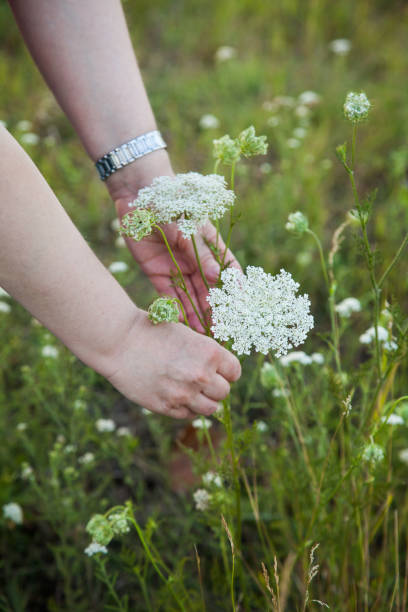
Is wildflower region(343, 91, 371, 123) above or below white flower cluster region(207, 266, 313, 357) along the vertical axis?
above

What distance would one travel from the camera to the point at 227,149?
34.5 inches

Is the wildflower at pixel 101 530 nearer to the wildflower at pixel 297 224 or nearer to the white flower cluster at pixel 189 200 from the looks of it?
the white flower cluster at pixel 189 200

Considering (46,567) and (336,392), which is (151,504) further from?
(336,392)

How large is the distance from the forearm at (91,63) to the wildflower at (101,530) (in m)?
0.79

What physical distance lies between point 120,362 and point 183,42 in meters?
3.82

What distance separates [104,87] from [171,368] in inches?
26.4

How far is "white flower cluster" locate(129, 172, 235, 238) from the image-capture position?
84 cm

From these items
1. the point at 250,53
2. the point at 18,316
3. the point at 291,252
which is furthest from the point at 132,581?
the point at 250,53

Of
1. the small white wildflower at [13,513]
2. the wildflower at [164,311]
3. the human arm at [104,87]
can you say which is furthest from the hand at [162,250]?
the small white wildflower at [13,513]

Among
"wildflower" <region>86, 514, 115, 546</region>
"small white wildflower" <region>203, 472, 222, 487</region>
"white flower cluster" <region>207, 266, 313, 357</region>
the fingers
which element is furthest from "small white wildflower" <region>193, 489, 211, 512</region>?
"white flower cluster" <region>207, 266, 313, 357</region>

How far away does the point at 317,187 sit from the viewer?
102 inches

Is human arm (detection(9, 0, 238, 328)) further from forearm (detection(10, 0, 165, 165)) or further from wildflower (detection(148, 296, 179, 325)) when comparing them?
wildflower (detection(148, 296, 179, 325))

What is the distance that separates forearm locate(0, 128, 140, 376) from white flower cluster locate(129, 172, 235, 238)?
5.9 inches

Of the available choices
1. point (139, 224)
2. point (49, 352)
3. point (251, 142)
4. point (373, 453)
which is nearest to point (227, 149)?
point (251, 142)
